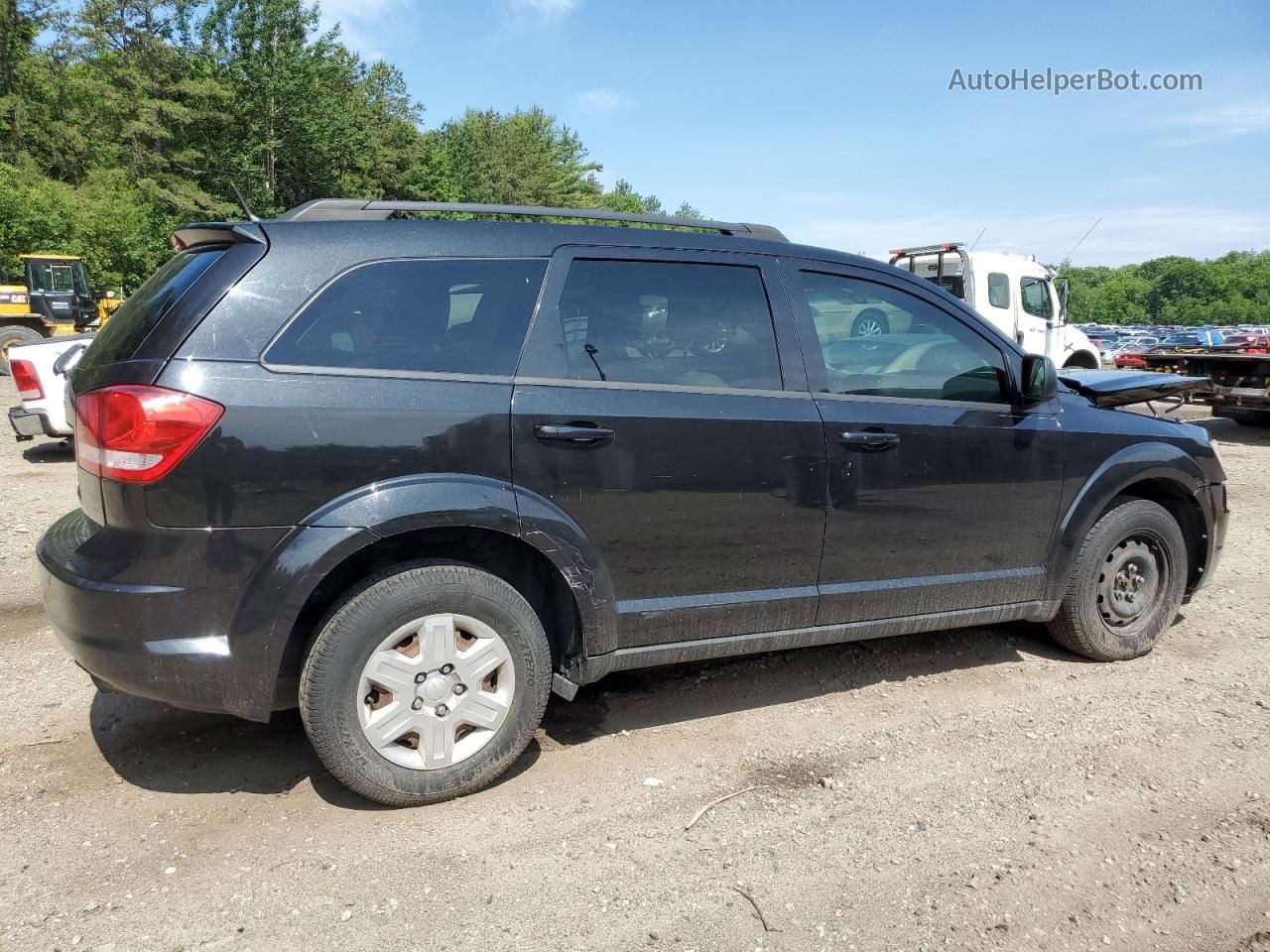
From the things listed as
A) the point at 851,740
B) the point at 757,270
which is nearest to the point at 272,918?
the point at 851,740

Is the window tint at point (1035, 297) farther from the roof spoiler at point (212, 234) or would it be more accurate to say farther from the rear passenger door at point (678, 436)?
the roof spoiler at point (212, 234)

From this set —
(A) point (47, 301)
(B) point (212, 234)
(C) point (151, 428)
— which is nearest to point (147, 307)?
(B) point (212, 234)

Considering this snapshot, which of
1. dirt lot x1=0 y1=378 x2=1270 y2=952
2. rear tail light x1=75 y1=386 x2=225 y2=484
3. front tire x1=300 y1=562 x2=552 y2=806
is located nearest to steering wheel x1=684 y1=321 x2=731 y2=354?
front tire x1=300 y1=562 x2=552 y2=806

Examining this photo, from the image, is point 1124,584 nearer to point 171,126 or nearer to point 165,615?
point 165,615

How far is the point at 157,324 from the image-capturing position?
9.10ft

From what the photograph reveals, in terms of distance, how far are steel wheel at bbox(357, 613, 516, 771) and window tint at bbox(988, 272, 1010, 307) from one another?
12.5m

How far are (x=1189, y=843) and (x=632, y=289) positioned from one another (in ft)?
8.25

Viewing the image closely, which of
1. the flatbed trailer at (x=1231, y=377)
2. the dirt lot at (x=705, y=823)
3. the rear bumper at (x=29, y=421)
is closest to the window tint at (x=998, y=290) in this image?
the flatbed trailer at (x=1231, y=377)

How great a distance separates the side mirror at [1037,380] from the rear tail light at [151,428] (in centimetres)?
306

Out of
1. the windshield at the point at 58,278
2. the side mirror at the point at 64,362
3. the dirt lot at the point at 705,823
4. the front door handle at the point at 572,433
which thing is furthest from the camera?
the windshield at the point at 58,278

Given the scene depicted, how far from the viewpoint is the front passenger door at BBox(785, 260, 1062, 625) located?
11.7 feet

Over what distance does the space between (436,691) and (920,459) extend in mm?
2012

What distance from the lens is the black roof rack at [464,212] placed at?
3.11 metres

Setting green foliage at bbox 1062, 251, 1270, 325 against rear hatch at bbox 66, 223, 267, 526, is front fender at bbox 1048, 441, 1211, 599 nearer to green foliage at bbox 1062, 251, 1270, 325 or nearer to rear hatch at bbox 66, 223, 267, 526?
rear hatch at bbox 66, 223, 267, 526
